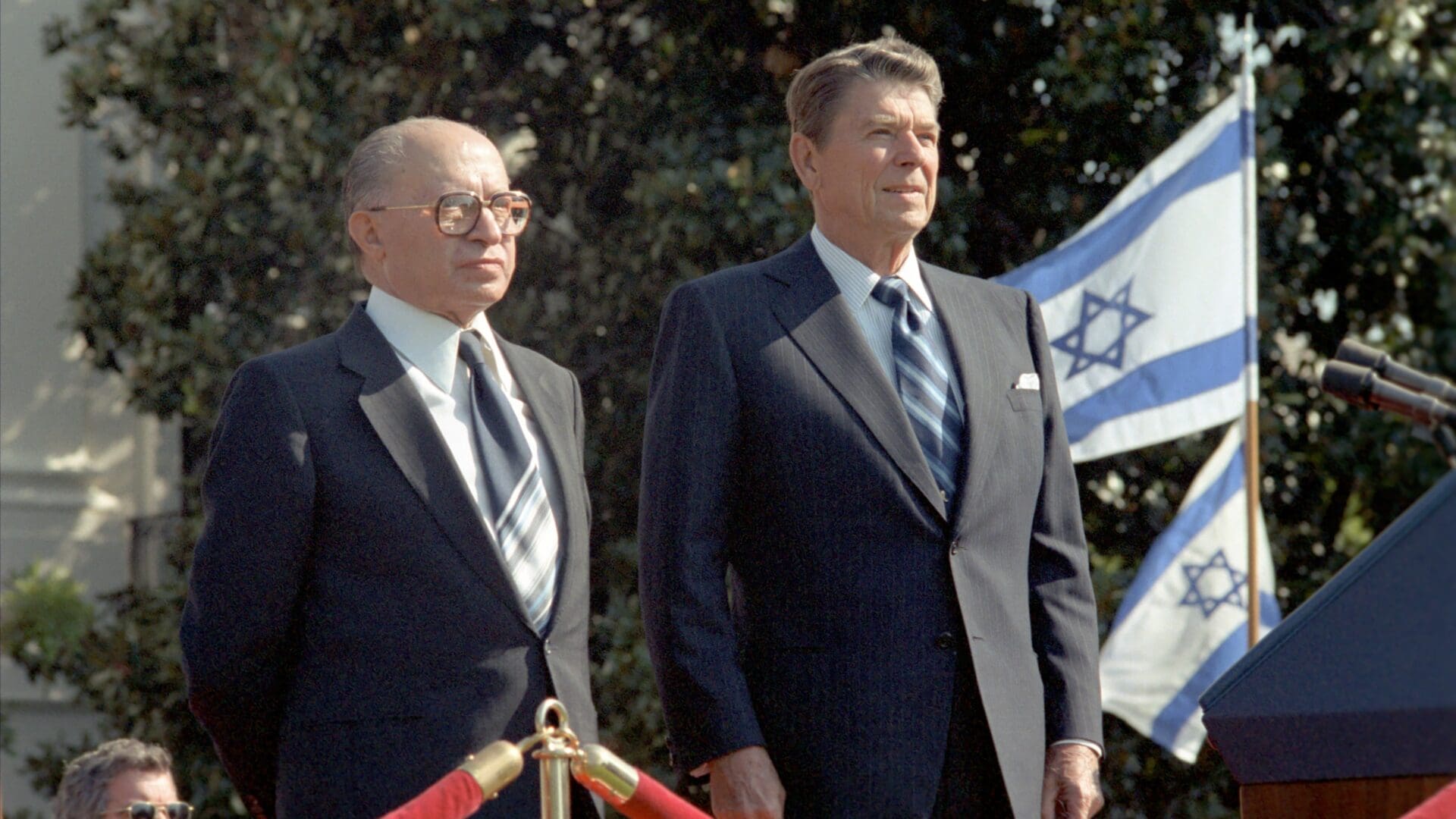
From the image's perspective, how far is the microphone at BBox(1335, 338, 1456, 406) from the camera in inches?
106

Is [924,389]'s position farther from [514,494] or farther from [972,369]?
[514,494]

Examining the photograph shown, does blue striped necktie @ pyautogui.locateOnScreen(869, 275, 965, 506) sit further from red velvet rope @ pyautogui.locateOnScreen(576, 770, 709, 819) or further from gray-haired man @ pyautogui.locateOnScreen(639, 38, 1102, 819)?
red velvet rope @ pyautogui.locateOnScreen(576, 770, 709, 819)

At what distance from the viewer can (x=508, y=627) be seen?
3598mm

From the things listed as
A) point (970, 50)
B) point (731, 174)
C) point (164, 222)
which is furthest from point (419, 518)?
point (970, 50)

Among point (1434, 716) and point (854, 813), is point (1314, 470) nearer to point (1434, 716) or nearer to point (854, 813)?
point (854, 813)

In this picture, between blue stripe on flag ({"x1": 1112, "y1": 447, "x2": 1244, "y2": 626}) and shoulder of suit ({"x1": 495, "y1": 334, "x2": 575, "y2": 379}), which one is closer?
shoulder of suit ({"x1": 495, "y1": 334, "x2": 575, "y2": 379})

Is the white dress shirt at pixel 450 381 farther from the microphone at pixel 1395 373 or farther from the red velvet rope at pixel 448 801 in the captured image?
the microphone at pixel 1395 373

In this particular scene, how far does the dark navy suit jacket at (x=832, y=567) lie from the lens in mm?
3531

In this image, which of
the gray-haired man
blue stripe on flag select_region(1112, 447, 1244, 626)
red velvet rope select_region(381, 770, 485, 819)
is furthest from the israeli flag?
red velvet rope select_region(381, 770, 485, 819)

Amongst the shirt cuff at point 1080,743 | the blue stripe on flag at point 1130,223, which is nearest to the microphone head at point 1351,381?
the shirt cuff at point 1080,743

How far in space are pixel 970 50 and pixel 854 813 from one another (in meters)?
5.42

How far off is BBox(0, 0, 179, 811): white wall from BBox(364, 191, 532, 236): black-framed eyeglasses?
4.98 meters

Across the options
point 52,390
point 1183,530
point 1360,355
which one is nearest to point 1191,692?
point 1183,530

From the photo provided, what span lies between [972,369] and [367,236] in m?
1.14
